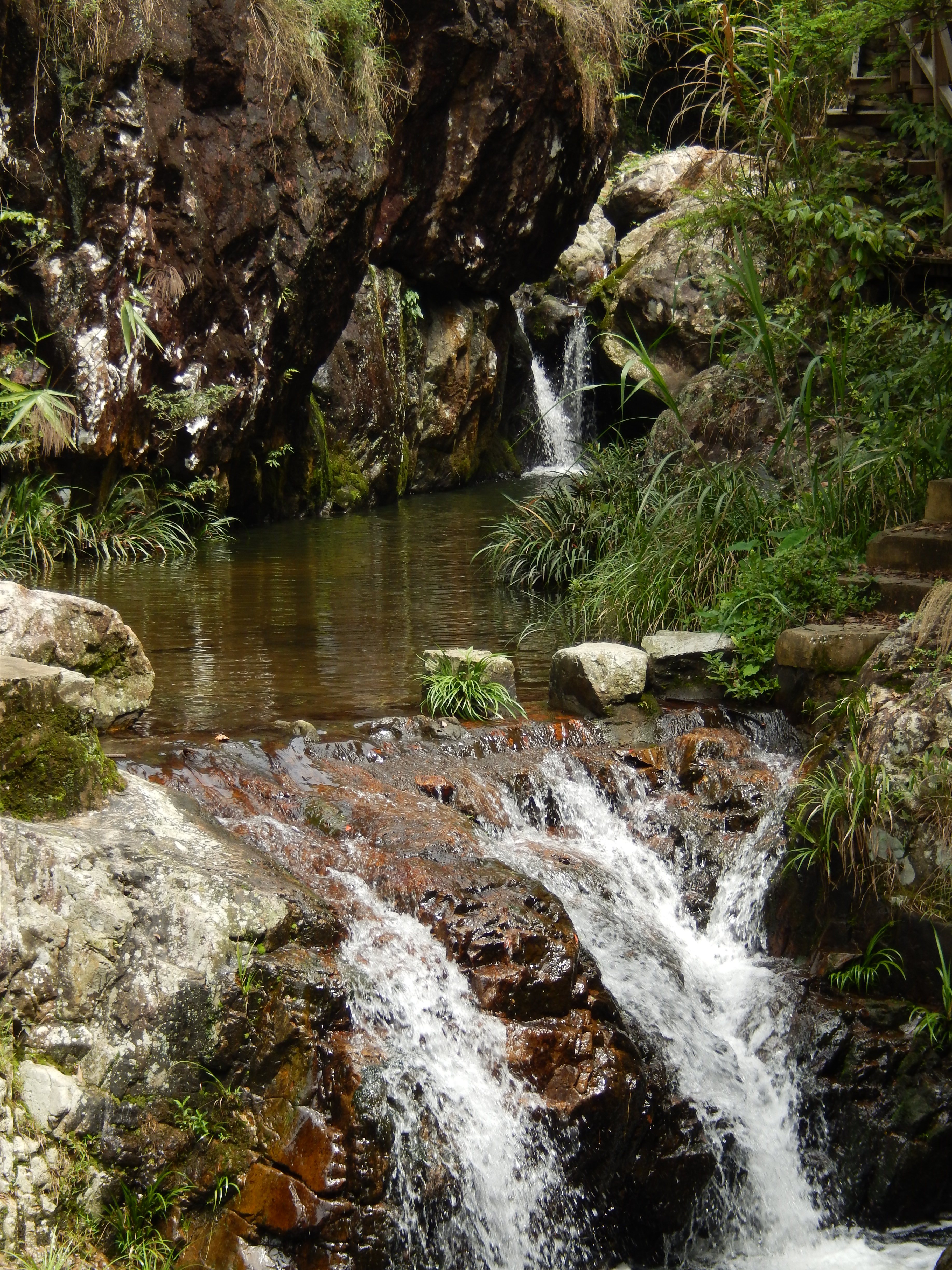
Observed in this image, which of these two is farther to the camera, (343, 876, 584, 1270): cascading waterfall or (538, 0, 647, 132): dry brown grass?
(538, 0, 647, 132): dry brown grass

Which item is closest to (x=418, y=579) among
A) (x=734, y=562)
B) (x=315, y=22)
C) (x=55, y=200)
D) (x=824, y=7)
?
(x=734, y=562)

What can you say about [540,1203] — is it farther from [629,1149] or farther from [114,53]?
[114,53]

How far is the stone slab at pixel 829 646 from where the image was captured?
5.33 m

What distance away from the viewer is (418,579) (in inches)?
358

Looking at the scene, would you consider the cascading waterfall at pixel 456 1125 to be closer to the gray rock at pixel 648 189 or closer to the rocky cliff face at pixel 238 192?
the rocky cliff face at pixel 238 192

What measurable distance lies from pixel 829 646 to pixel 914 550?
2.15 feet

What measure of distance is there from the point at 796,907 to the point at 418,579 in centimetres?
499

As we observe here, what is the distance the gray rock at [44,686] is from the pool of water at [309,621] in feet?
4.20

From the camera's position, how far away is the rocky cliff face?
945 cm

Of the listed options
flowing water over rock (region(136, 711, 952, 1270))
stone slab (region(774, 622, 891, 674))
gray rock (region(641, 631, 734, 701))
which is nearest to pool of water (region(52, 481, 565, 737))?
gray rock (region(641, 631, 734, 701))

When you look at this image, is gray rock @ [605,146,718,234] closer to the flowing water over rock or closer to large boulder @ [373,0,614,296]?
large boulder @ [373,0,614,296]

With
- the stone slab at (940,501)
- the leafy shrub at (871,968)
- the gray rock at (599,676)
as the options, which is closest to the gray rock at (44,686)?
the gray rock at (599,676)

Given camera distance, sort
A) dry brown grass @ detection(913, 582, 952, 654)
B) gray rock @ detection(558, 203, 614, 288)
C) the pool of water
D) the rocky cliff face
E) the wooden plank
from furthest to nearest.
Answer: gray rock @ detection(558, 203, 614, 288)
the rocky cliff face
the wooden plank
the pool of water
dry brown grass @ detection(913, 582, 952, 654)

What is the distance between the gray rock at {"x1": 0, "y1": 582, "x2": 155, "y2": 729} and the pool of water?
0.59 feet
